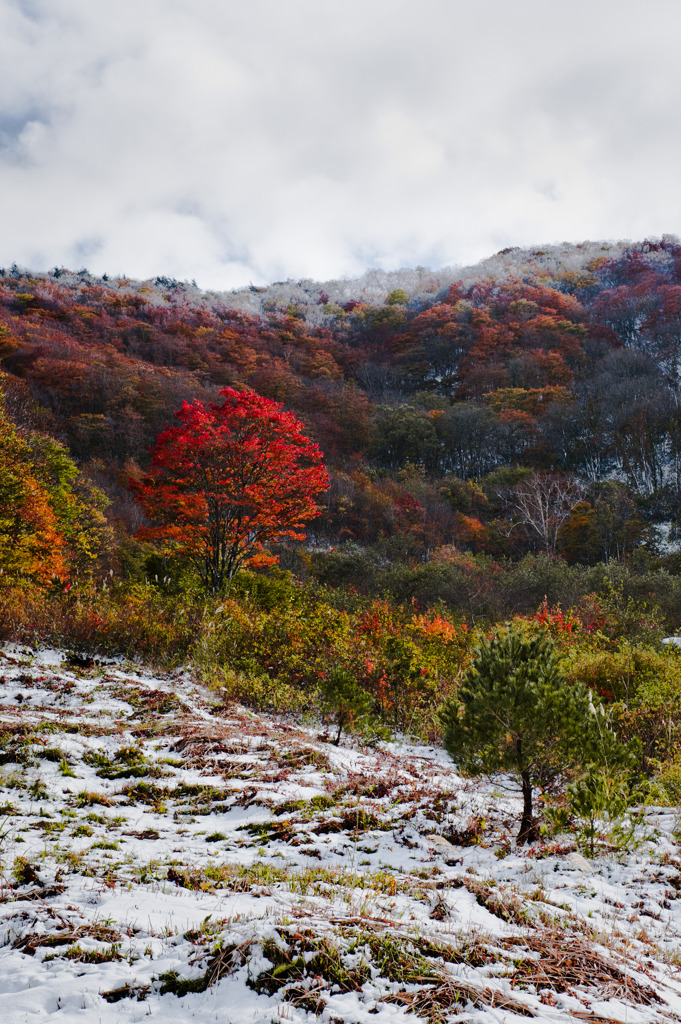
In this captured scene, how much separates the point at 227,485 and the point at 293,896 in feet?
32.0

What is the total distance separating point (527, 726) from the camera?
10.3ft

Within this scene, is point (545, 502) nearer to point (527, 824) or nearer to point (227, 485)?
point (227, 485)

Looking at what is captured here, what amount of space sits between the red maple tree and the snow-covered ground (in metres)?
6.94

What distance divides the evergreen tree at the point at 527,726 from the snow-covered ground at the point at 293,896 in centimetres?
42

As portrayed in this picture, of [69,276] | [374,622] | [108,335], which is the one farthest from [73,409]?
[69,276]

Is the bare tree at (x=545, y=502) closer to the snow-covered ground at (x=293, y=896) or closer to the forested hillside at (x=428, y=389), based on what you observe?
the forested hillside at (x=428, y=389)

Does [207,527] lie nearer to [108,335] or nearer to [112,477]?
[112,477]

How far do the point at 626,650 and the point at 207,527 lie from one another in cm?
843

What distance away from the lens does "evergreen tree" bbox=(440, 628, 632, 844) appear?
3115 mm

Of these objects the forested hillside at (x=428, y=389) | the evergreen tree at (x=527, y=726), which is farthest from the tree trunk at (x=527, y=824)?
the forested hillside at (x=428, y=389)

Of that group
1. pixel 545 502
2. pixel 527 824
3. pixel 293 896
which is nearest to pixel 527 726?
pixel 527 824

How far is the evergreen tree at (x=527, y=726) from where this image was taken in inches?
123

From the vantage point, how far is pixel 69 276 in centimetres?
5025

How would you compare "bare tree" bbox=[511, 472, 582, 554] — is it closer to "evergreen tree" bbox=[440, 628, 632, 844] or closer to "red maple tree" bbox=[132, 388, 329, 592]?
"red maple tree" bbox=[132, 388, 329, 592]
